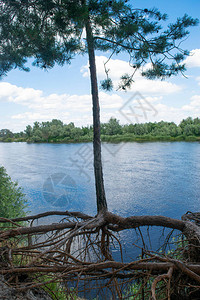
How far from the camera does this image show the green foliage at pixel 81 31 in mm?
2613

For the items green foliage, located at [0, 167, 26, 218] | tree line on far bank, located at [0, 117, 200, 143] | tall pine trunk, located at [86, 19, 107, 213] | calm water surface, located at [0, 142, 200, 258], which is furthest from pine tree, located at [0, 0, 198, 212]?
tree line on far bank, located at [0, 117, 200, 143]

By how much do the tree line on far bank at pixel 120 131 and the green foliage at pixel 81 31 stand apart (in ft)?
58.3

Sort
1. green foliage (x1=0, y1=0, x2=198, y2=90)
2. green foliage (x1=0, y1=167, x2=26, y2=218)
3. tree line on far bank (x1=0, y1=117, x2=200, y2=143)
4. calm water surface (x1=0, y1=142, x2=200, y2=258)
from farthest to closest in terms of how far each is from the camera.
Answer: tree line on far bank (x1=0, y1=117, x2=200, y2=143)
calm water surface (x1=0, y1=142, x2=200, y2=258)
green foliage (x1=0, y1=167, x2=26, y2=218)
green foliage (x1=0, y1=0, x2=198, y2=90)

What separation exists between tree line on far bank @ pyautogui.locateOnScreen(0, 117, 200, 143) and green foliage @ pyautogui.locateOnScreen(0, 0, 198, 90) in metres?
17.8

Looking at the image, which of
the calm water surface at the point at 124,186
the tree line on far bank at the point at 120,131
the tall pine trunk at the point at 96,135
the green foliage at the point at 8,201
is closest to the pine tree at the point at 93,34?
the tall pine trunk at the point at 96,135

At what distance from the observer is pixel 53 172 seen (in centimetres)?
1900

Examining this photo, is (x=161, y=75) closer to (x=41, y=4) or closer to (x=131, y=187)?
(x=41, y=4)

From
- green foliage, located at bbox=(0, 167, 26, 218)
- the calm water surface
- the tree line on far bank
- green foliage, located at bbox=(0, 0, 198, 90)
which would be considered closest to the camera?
green foliage, located at bbox=(0, 0, 198, 90)

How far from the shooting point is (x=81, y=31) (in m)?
2.84

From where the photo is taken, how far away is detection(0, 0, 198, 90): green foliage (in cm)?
261

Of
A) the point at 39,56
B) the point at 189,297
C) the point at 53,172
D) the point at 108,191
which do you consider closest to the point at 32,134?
the point at 53,172

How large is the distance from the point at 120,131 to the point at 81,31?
2143 centimetres

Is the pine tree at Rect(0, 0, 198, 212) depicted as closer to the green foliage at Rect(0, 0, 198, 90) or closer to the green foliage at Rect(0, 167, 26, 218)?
the green foliage at Rect(0, 0, 198, 90)

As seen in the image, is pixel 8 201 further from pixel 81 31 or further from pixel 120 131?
pixel 120 131
